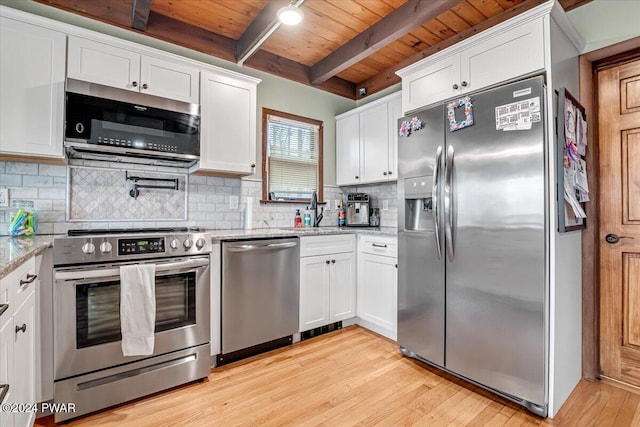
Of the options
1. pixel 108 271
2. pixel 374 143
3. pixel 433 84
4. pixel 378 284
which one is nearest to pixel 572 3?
pixel 433 84

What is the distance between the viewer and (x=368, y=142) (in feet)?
11.0

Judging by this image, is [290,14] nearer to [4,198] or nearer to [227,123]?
[227,123]

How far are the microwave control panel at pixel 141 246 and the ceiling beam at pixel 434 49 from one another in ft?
9.08

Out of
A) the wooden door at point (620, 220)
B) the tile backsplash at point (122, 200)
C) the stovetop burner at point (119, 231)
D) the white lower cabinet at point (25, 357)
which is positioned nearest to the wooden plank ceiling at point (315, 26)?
the wooden door at point (620, 220)

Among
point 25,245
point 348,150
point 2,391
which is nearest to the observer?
point 2,391

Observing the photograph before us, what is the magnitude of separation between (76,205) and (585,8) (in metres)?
3.85

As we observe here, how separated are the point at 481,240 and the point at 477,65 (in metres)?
1.14

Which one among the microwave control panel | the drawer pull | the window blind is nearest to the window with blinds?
the window blind

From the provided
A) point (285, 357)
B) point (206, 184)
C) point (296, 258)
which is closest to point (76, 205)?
point (206, 184)

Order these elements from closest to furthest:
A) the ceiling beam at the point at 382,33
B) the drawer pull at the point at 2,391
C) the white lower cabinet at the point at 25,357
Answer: the drawer pull at the point at 2,391 → the white lower cabinet at the point at 25,357 → the ceiling beam at the point at 382,33

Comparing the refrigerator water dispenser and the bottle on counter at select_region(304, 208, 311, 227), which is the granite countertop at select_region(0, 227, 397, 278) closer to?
the refrigerator water dispenser

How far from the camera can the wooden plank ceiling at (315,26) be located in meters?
2.37

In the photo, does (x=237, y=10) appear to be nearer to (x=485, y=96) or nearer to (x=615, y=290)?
(x=485, y=96)

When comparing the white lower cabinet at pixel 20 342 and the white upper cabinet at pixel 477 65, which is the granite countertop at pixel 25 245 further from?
the white upper cabinet at pixel 477 65
